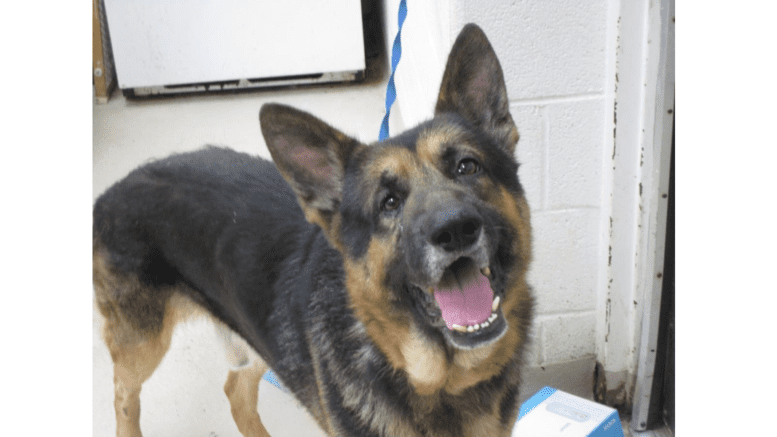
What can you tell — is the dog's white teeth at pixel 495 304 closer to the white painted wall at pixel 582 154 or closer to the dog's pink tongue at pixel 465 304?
the dog's pink tongue at pixel 465 304

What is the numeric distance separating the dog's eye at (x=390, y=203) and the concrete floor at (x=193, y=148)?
0.38 m

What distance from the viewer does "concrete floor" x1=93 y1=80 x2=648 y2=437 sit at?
9.10 ft

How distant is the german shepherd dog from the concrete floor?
34 cm

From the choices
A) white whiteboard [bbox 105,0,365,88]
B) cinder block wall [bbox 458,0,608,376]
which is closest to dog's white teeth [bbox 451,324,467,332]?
cinder block wall [bbox 458,0,608,376]

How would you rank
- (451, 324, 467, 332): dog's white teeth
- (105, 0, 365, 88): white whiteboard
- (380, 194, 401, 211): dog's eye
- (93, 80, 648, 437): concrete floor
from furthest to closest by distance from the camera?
(105, 0, 365, 88): white whiteboard < (93, 80, 648, 437): concrete floor < (380, 194, 401, 211): dog's eye < (451, 324, 467, 332): dog's white teeth

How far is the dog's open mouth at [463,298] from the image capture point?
5.06ft

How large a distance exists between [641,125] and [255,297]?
4.55 ft

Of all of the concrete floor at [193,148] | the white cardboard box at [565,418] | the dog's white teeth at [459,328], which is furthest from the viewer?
the concrete floor at [193,148]

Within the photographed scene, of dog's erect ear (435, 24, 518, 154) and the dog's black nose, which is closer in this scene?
the dog's black nose

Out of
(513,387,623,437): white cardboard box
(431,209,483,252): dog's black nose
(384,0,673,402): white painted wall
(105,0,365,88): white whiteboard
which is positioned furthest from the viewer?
(105,0,365,88): white whiteboard

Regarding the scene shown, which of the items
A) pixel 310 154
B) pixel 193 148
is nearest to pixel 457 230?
pixel 310 154

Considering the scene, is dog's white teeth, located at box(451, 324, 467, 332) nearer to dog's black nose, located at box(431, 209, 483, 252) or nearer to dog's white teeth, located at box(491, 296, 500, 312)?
dog's white teeth, located at box(491, 296, 500, 312)

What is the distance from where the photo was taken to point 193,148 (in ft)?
15.2

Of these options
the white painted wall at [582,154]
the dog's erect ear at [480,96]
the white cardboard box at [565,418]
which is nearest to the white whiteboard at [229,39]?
the white painted wall at [582,154]
